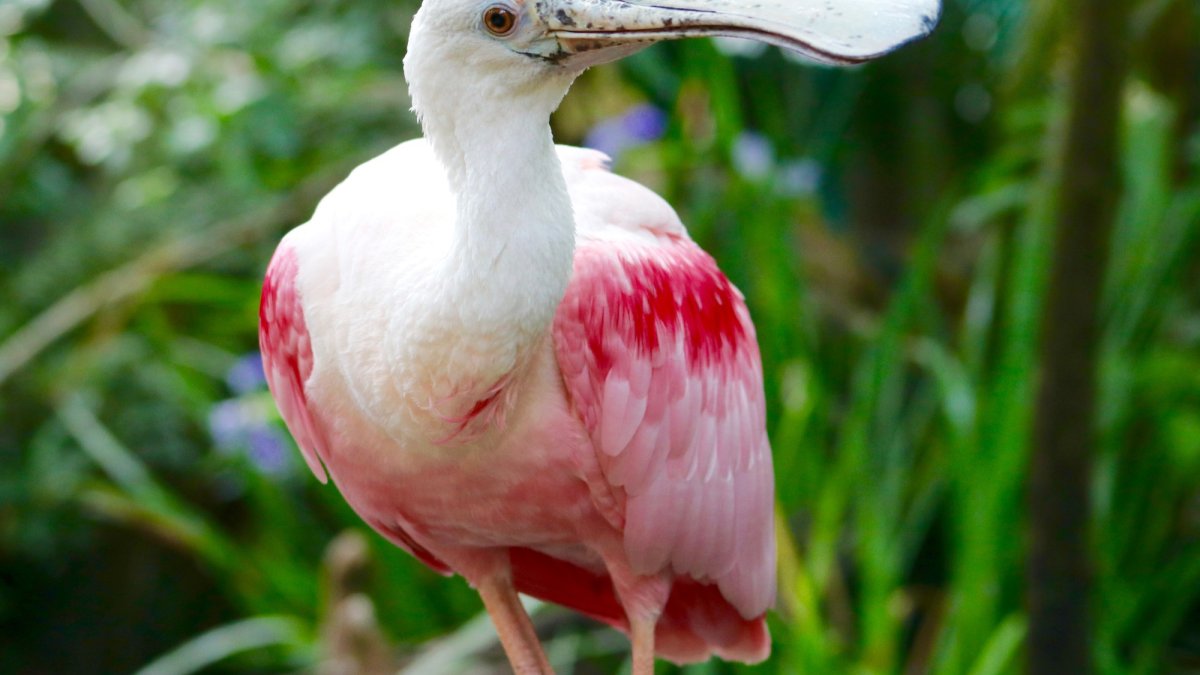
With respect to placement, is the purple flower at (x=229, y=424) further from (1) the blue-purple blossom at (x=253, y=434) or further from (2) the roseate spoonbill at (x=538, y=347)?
(2) the roseate spoonbill at (x=538, y=347)

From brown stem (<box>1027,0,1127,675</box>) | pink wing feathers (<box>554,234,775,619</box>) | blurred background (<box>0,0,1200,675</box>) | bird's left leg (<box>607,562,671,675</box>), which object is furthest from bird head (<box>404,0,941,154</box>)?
blurred background (<box>0,0,1200,675</box>)

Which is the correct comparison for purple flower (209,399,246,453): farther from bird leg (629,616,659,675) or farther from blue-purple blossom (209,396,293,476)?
bird leg (629,616,659,675)

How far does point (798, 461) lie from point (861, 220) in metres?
1.83

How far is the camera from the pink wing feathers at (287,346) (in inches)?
58.4

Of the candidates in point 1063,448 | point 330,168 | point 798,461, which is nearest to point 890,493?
point 798,461

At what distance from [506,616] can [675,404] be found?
0.37 meters

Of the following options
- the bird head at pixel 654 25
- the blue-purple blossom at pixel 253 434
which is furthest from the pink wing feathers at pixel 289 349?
the blue-purple blossom at pixel 253 434

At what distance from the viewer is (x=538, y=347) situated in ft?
4.44

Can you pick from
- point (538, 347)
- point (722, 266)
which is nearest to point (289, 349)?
point (538, 347)

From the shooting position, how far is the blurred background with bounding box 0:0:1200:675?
278 centimetres

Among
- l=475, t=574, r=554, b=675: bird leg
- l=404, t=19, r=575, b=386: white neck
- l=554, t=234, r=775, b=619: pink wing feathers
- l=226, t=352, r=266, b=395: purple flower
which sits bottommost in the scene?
l=226, t=352, r=266, b=395: purple flower

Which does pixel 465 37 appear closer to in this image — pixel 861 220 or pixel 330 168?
pixel 330 168

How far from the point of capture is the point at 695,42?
119 inches

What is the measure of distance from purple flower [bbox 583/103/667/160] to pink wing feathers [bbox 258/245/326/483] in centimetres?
163
